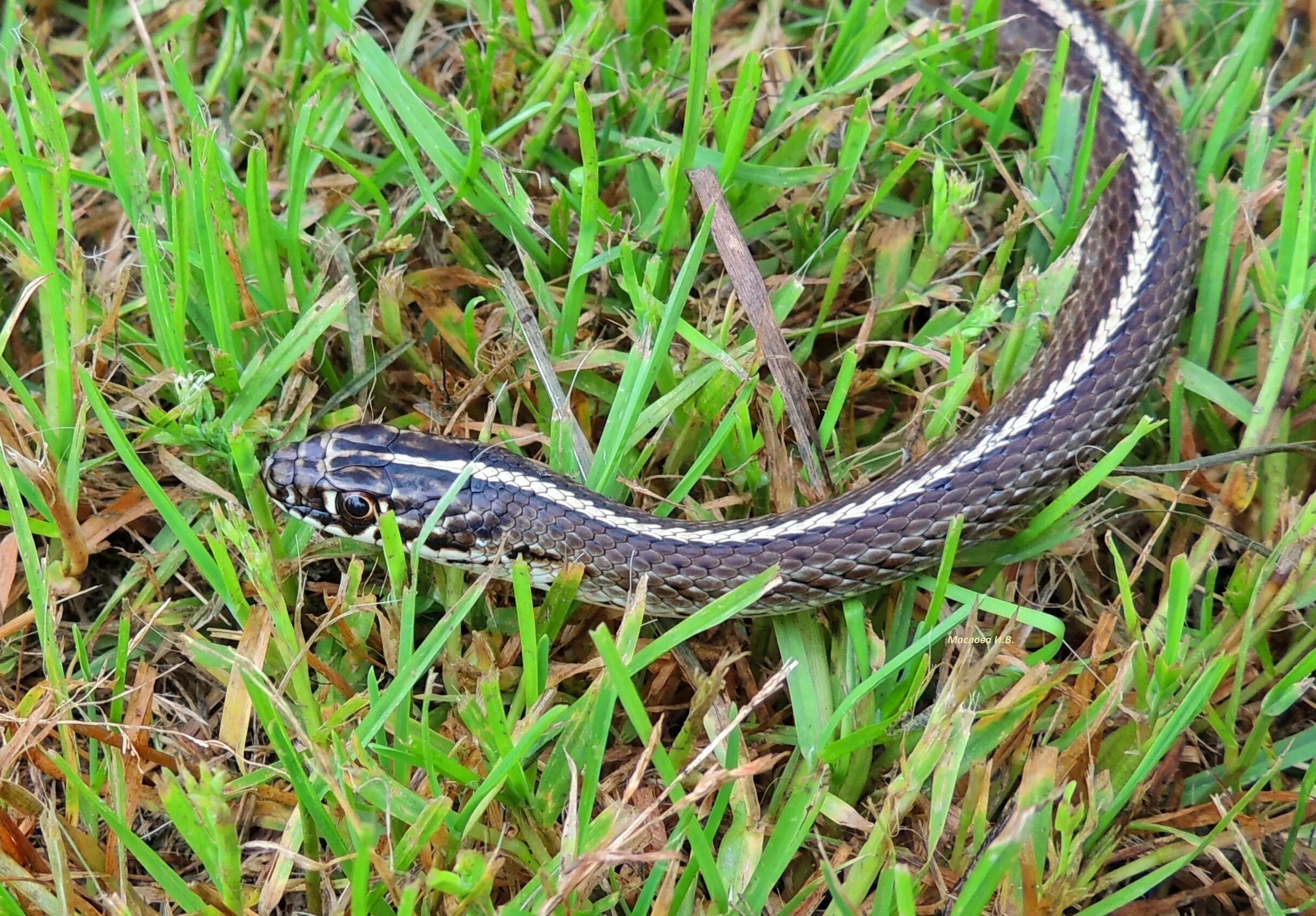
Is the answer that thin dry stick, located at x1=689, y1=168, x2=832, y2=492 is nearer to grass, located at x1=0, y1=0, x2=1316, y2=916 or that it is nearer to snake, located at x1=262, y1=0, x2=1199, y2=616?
grass, located at x1=0, y1=0, x2=1316, y2=916

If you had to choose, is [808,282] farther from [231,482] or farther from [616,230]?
[231,482]

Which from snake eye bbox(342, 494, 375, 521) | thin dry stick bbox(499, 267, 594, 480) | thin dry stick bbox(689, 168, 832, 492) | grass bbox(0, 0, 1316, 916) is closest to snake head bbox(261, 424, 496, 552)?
snake eye bbox(342, 494, 375, 521)

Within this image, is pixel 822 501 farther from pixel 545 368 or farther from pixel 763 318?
pixel 545 368

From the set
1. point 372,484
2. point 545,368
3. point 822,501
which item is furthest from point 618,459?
point 372,484

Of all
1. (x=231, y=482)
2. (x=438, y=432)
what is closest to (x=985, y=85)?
(x=438, y=432)

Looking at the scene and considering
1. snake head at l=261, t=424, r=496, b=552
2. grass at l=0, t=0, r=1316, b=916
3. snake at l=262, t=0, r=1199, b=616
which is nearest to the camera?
grass at l=0, t=0, r=1316, b=916

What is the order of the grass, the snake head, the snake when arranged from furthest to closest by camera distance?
1. the snake head
2. the snake
3. the grass

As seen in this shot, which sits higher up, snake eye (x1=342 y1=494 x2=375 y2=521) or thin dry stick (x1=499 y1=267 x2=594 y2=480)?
thin dry stick (x1=499 y1=267 x2=594 y2=480)
